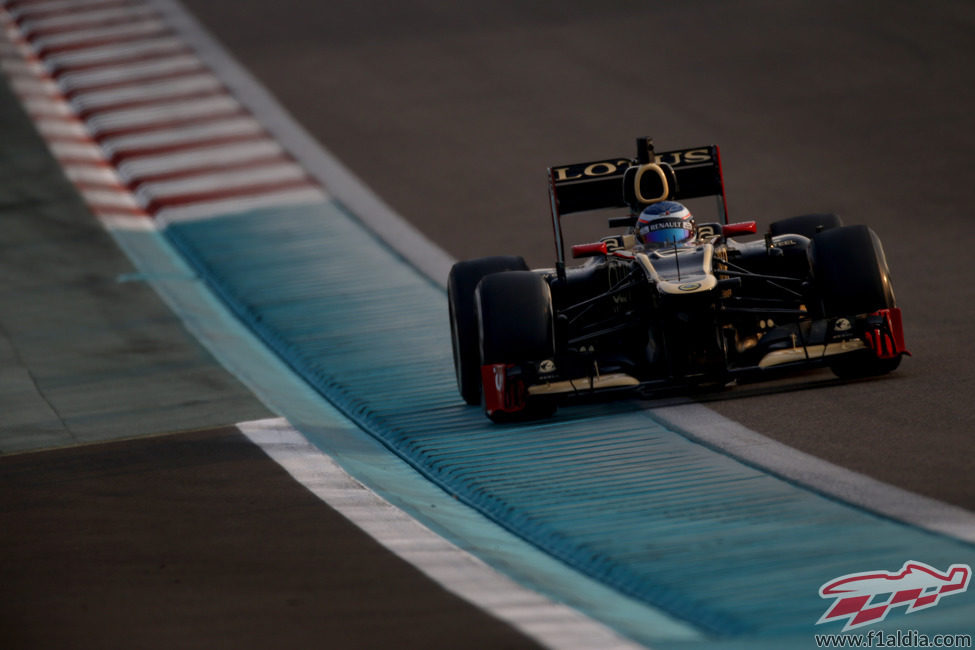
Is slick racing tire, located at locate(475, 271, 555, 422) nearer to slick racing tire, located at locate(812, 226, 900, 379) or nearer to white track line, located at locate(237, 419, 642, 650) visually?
white track line, located at locate(237, 419, 642, 650)

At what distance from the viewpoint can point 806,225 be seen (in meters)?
11.2

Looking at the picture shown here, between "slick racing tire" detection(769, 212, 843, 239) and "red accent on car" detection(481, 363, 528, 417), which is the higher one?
"slick racing tire" detection(769, 212, 843, 239)

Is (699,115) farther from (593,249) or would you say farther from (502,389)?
(502,389)

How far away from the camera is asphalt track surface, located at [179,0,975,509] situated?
35.2ft

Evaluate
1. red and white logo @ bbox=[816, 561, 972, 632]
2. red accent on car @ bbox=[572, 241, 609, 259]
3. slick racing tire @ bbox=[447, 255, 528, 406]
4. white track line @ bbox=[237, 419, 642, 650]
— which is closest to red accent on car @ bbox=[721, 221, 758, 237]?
red accent on car @ bbox=[572, 241, 609, 259]

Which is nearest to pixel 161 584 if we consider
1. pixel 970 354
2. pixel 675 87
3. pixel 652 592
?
pixel 652 592

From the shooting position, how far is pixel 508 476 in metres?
8.78

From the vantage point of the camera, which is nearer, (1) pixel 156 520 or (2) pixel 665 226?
(1) pixel 156 520

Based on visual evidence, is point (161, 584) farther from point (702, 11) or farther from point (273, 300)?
point (702, 11)

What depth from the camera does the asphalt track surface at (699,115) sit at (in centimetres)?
1073

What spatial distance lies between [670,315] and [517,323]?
3.06ft

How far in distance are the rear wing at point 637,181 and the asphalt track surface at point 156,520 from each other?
2605mm

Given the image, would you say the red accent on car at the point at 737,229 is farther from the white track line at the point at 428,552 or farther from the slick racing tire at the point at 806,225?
the white track line at the point at 428,552

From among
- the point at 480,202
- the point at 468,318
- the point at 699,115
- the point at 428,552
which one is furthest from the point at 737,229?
the point at 699,115
